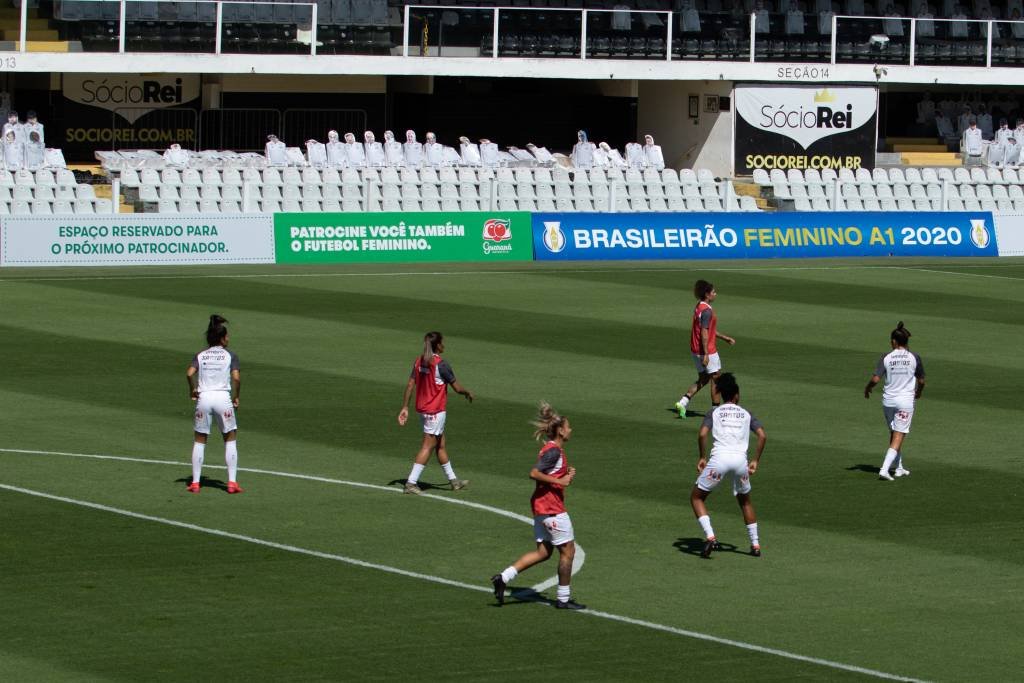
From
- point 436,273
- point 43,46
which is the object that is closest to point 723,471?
point 436,273

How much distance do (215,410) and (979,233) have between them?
103 feet

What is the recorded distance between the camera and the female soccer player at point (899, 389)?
19.0m

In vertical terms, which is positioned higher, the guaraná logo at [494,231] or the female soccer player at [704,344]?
the guaraná logo at [494,231]

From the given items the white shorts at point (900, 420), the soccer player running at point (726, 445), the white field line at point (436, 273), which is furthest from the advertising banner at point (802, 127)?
the soccer player running at point (726, 445)

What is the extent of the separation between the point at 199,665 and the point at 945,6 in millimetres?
53869

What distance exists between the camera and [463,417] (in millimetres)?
22641

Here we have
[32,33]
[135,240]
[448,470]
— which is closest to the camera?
[448,470]

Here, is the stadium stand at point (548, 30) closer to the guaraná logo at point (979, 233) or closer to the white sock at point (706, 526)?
the guaraná logo at point (979, 233)

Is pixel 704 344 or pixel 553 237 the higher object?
pixel 553 237

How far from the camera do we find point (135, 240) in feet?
124

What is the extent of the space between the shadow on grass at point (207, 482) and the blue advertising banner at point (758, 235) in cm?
2328

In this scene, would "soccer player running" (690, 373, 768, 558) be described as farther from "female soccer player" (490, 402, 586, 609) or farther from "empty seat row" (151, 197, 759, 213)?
"empty seat row" (151, 197, 759, 213)

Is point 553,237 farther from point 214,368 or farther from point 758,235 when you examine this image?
point 214,368

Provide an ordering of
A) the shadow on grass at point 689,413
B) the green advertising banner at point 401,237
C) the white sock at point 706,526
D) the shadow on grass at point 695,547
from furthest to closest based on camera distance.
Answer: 1. the green advertising banner at point 401,237
2. the shadow on grass at point 689,413
3. the shadow on grass at point 695,547
4. the white sock at point 706,526
